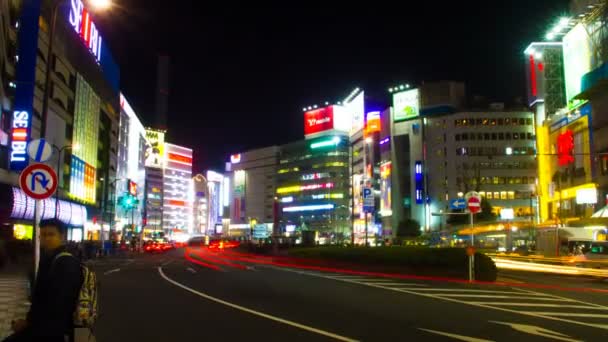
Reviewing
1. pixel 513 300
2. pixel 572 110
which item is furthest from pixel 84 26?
pixel 513 300

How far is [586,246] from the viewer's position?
35594 millimetres

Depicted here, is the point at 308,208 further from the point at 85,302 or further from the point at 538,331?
the point at 85,302

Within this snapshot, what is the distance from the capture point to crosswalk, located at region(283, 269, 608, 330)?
12.7m

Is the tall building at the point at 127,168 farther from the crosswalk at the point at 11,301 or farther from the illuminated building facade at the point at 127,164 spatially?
the crosswalk at the point at 11,301

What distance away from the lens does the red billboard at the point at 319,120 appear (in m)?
150

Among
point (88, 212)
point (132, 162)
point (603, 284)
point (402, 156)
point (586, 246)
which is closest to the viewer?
point (603, 284)

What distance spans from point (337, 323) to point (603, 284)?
681 inches

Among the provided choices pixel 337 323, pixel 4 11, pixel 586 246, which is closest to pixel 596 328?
pixel 337 323

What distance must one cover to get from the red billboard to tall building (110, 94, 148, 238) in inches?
1891

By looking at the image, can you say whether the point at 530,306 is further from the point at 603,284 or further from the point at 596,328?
the point at 603,284

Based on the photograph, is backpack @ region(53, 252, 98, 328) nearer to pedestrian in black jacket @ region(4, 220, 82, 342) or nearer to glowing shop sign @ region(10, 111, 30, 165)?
pedestrian in black jacket @ region(4, 220, 82, 342)

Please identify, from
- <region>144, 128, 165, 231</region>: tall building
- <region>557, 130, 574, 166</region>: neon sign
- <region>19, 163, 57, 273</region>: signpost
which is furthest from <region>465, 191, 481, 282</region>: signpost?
<region>144, 128, 165, 231</region>: tall building

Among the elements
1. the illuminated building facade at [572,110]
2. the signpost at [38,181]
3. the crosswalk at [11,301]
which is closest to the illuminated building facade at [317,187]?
the illuminated building facade at [572,110]

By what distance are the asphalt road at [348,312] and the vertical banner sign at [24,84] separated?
3220 cm
